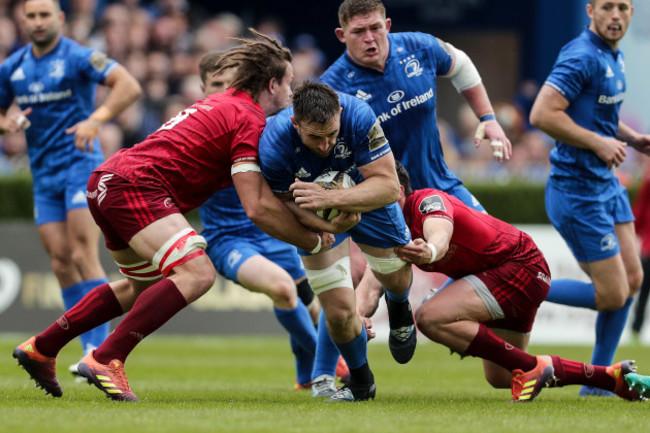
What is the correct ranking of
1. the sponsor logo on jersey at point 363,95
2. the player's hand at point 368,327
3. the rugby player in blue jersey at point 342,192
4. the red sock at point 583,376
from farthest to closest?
the sponsor logo on jersey at point 363,95, the player's hand at point 368,327, the red sock at point 583,376, the rugby player in blue jersey at point 342,192

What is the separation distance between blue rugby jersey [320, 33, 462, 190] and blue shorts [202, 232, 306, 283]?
1350mm

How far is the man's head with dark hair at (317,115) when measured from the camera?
5.58 m

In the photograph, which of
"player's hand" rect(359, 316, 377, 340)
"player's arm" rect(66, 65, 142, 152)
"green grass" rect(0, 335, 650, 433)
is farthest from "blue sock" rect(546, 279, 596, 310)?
"player's arm" rect(66, 65, 142, 152)

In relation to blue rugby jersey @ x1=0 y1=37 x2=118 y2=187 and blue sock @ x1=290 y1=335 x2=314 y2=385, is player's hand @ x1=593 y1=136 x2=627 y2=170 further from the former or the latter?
blue rugby jersey @ x1=0 y1=37 x2=118 y2=187

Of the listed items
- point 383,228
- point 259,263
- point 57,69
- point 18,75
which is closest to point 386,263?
point 383,228

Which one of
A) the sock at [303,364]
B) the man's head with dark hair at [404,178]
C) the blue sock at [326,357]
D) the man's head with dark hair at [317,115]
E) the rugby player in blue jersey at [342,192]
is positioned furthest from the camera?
the sock at [303,364]

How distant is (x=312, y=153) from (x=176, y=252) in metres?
0.95

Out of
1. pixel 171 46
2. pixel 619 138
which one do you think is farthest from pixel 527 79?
pixel 619 138

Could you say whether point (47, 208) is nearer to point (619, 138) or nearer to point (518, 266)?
point (518, 266)

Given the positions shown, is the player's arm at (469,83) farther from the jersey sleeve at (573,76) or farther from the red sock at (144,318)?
the red sock at (144,318)

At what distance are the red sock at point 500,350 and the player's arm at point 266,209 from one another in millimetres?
1239

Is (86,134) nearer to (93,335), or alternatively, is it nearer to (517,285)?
(93,335)

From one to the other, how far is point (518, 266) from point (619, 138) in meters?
2.05

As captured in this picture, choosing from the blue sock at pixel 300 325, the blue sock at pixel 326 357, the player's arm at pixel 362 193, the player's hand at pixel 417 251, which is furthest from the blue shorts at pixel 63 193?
the player's hand at pixel 417 251
